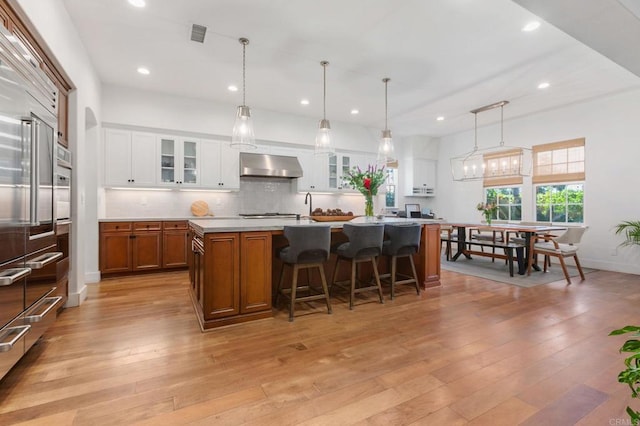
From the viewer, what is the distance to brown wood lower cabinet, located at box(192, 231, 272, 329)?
259 cm

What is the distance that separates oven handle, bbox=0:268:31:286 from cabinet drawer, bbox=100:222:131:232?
3001 millimetres

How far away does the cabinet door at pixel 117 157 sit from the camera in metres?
4.66

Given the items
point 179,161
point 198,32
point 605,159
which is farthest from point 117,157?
point 605,159

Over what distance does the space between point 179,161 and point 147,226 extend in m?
1.20

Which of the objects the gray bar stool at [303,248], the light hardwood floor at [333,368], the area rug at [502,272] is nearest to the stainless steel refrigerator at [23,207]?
the light hardwood floor at [333,368]

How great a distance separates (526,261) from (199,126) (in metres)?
5.92

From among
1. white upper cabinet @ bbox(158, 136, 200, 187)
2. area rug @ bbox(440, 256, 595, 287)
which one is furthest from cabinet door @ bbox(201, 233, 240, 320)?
area rug @ bbox(440, 256, 595, 287)

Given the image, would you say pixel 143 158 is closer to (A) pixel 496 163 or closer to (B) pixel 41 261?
(B) pixel 41 261

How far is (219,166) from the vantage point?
5.39 metres

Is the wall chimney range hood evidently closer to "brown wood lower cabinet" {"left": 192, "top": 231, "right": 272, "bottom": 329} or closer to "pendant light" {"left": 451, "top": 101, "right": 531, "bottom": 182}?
"brown wood lower cabinet" {"left": 192, "top": 231, "right": 272, "bottom": 329}

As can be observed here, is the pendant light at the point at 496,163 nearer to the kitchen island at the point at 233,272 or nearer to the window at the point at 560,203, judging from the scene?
the window at the point at 560,203

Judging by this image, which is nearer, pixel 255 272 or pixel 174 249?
pixel 255 272

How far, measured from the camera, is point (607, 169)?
505 cm

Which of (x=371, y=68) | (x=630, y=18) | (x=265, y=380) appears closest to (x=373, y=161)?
(x=371, y=68)
